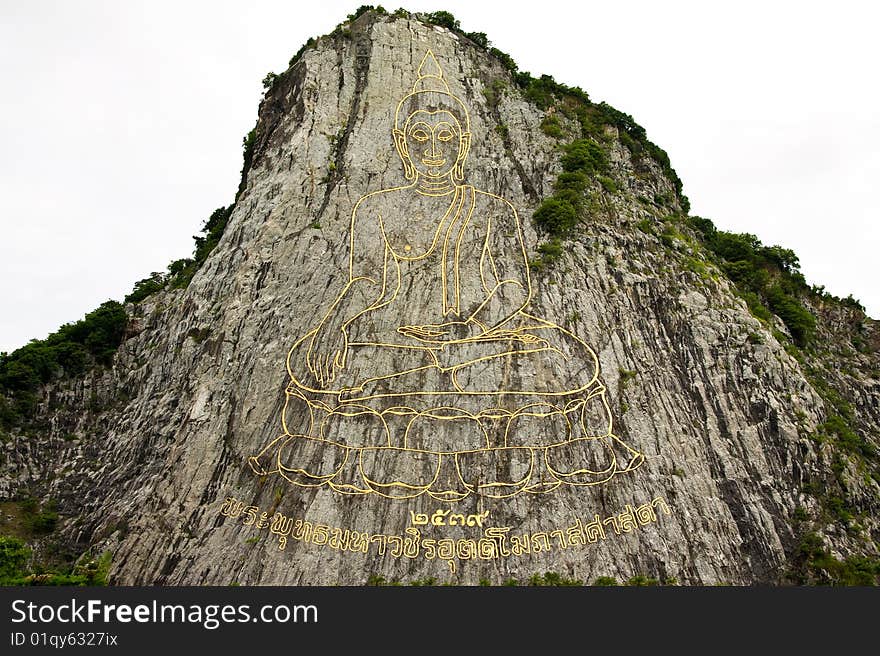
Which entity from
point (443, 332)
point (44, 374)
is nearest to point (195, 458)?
point (443, 332)

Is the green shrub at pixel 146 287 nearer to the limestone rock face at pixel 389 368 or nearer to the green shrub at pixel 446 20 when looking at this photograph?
the limestone rock face at pixel 389 368

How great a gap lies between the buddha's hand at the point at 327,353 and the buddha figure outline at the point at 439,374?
4cm

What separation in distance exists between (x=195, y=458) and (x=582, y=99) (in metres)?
17.6

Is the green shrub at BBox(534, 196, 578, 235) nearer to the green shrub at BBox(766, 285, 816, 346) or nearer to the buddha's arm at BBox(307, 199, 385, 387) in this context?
the buddha's arm at BBox(307, 199, 385, 387)

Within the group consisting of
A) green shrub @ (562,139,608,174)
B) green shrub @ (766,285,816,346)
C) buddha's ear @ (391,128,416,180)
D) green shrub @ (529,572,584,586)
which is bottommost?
green shrub @ (529,572,584,586)

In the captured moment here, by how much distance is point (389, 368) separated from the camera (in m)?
17.4

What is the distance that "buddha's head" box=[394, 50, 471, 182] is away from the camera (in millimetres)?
20625

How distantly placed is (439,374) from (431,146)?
745 cm

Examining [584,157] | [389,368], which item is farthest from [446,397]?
[584,157]

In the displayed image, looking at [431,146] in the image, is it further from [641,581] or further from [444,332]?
[641,581]

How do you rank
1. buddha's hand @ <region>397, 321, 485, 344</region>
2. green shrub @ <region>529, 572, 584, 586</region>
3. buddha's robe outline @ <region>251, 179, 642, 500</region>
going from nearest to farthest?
1. green shrub @ <region>529, 572, 584, 586</region>
2. buddha's robe outline @ <region>251, 179, 642, 500</region>
3. buddha's hand @ <region>397, 321, 485, 344</region>

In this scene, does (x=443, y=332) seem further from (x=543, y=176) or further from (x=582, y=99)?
(x=582, y=99)

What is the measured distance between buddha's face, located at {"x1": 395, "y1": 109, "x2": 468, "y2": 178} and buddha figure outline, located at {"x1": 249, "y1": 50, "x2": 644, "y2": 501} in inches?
4.4

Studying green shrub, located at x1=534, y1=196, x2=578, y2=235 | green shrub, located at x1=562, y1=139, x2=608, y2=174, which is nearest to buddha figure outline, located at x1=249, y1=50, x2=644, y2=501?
green shrub, located at x1=534, y1=196, x2=578, y2=235
